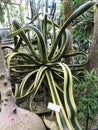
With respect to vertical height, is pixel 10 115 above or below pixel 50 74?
below

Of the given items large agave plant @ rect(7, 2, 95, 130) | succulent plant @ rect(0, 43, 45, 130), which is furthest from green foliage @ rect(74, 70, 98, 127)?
succulent plant @ rect(0, 43, 45, 130)

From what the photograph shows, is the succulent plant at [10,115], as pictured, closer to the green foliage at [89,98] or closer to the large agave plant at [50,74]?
the large agave plant at [50,74]

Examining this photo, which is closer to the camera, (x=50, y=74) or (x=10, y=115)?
(x=10, y=115)

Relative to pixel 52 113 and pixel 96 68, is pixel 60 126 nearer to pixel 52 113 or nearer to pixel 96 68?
pixel 52 113

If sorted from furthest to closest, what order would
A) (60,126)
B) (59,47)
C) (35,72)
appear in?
(59,47) → (35,72) → (60,126)

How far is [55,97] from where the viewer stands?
1.36m

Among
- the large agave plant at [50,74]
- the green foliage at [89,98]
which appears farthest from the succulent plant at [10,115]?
the green foliage at [89,98]

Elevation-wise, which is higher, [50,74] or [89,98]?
[50,74]

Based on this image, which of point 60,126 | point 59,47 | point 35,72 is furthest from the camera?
point 59,47

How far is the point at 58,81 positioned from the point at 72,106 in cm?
40

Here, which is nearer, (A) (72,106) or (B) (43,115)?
(A) (72,106)

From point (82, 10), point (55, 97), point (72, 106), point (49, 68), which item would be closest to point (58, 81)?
point (49, 68)

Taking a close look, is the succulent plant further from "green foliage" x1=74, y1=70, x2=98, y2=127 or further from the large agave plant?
"green foliage" x1=74, y1=70, x2=98, y2=127

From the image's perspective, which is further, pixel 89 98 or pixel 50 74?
pixel 50 74
